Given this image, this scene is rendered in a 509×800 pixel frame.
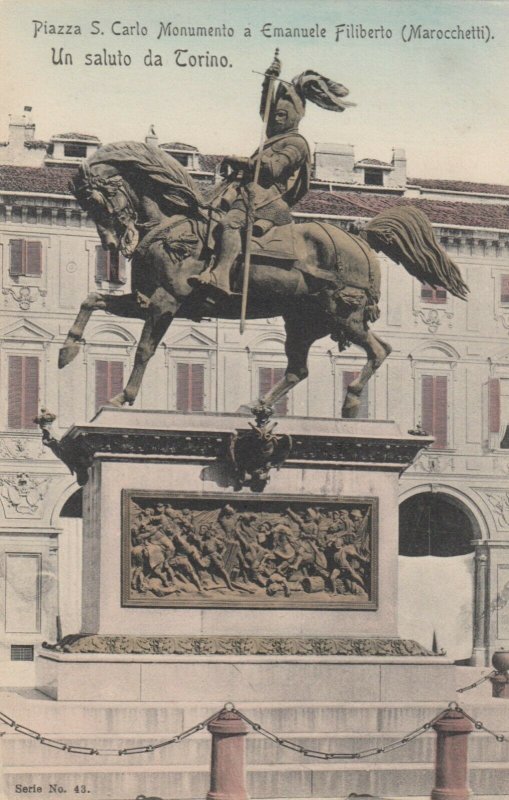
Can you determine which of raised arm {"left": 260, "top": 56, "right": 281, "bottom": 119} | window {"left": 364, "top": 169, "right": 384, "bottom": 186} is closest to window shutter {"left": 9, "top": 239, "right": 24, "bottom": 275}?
window {"left": 364, "top": 169, "right": 384, "bottom": 186}

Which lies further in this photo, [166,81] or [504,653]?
[166,81]

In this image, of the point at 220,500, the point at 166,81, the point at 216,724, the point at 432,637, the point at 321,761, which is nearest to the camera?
the point at 216,724

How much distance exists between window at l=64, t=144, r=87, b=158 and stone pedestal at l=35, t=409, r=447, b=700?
89.8 ft

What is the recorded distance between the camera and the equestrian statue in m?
18.8

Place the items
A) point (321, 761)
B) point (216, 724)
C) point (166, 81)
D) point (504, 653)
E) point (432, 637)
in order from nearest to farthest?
point (216, 724) < point (321, 761) < point (504, 653) < point (166, 81) < point (432, 637)

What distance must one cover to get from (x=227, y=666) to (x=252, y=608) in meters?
0.66

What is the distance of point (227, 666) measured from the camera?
18.1m

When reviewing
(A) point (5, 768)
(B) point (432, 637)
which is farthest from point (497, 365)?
(A) point (5, 768)

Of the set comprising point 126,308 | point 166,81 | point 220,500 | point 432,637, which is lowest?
point 432,637

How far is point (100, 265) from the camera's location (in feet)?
143

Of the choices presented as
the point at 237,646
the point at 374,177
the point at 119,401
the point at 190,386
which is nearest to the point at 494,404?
the point at 374,177

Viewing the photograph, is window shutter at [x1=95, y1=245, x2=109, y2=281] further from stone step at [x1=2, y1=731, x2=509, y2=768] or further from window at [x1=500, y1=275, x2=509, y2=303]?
stone step at [x1=2, y1=731, x2=509, y2=768]

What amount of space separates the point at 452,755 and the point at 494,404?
2992cm

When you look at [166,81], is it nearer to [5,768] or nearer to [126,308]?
[126,308]
